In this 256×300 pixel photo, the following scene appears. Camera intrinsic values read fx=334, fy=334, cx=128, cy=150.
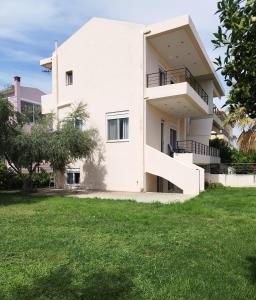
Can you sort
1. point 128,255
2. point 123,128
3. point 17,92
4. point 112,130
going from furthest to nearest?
point 17,92 → point 112,130 → point 123,128 → point 128,255

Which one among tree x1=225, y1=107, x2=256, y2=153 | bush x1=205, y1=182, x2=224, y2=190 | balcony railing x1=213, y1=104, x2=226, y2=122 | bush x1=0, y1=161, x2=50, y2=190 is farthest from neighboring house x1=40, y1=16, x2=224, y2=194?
balcony railing x1=213, y1=104, x2=226, y2=122

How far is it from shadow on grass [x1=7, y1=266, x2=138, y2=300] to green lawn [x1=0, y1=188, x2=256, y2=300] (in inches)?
0.6

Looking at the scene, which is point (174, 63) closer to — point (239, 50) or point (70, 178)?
point (70, 178)

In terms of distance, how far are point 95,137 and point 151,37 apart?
272 inches

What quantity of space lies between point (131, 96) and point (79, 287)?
51.6 feet

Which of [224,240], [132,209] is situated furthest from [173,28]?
[224,240]

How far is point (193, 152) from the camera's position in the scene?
2272 centimetres

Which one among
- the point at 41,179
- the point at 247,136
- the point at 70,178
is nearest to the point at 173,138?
the point at 247,136

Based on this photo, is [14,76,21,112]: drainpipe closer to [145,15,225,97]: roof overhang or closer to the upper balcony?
the upper balcony

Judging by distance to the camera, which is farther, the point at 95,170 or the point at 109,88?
the point at 95,170

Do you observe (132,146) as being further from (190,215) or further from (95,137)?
(190,215)

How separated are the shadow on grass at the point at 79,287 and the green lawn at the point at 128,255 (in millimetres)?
14

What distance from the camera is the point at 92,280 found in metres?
5.29

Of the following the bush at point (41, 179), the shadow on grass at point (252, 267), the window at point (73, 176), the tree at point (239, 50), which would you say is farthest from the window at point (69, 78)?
the tree at point (239, 50)
